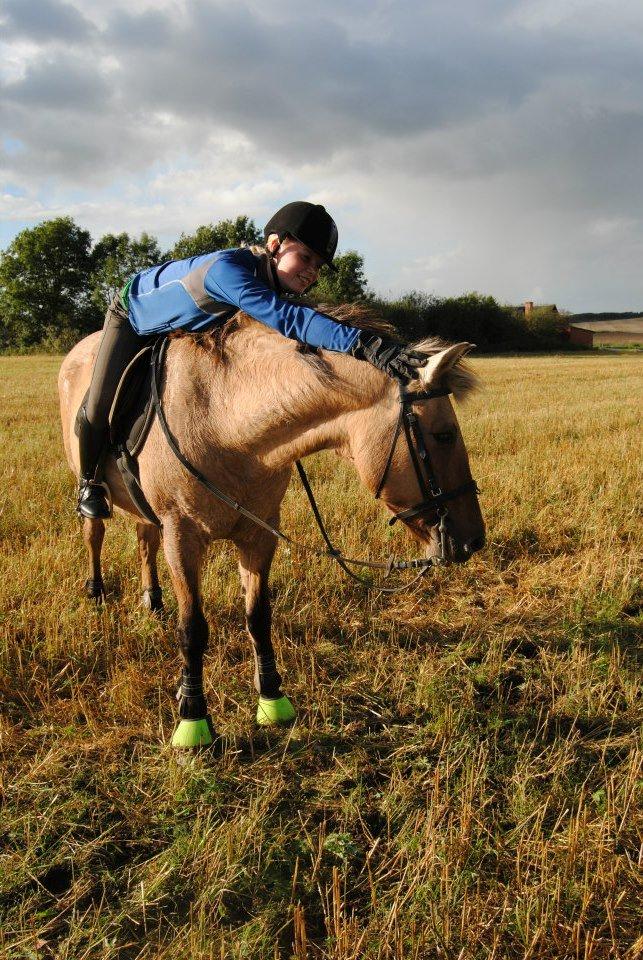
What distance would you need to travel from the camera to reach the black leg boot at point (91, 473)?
11.9ft

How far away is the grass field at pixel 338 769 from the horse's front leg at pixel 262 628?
138 mm

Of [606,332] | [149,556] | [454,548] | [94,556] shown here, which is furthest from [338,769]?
[606,332]

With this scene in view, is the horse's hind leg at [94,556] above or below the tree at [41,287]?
below

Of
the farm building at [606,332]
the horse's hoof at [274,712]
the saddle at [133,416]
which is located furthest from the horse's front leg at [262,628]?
the farm building at [606,332]

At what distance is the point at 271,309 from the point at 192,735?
88.6 inches

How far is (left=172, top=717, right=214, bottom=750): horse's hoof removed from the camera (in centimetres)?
309

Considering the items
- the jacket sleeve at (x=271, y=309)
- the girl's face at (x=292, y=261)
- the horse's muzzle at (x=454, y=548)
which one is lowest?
the horse's muzzle at (x=454, y=548)

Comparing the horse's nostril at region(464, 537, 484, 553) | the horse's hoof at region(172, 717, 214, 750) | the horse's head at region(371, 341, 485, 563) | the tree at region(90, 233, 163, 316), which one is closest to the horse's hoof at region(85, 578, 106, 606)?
the horse's hoof at region(172, 717, 214, 750)

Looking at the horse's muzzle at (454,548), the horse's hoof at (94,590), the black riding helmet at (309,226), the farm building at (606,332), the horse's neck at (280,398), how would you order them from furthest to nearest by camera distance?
the farm building at (606,332) < the horse's hoof at (94,590) < the black riding helmet at (309,226) < the horse's muzzle at (454,548) < the horse's neck at (280,398)

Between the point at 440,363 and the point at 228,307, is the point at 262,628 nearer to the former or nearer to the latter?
the point at 228,307

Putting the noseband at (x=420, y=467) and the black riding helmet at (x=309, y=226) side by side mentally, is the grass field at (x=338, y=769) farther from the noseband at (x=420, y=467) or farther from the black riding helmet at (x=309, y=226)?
the black riding helmet at (x=309, y=226)

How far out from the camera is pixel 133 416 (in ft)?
11.3

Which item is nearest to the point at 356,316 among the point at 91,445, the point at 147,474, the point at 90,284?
the point at 147,474

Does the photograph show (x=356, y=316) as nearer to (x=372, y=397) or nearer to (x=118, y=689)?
(x=372, y=397)
